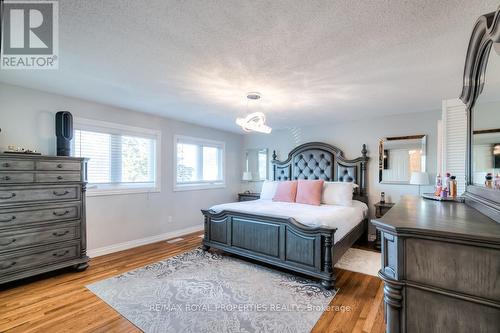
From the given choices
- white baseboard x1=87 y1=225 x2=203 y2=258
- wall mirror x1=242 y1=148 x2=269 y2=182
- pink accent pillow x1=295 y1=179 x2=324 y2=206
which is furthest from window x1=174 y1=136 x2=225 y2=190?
pink accent pillow x1=295 y1=179 x2=324 y2=206

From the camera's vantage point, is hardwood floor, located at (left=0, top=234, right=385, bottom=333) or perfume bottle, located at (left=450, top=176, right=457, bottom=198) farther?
perfume bottle, located at (left=450, top=176, right=457, bottom=198)

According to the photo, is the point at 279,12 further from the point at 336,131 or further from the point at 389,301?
the point at 336,131

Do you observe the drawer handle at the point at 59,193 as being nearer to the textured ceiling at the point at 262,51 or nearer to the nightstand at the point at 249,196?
the textured ceiling at the point at 262,51

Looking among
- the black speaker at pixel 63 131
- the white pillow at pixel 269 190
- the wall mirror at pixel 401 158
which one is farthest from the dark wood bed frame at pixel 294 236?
the black speaker at pixel 63 131

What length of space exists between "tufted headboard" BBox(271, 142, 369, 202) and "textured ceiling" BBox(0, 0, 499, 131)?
1454 mm

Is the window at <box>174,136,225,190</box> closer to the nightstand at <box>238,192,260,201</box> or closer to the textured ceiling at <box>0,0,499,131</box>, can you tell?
the nightstand at <box>238,192,260,201</box>

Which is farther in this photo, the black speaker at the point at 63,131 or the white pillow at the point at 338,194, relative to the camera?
the white pillow at the point at 338,194

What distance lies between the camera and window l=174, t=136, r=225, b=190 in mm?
4965

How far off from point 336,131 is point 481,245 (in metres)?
4.24

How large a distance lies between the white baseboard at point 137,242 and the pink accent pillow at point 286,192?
1969 millimetres

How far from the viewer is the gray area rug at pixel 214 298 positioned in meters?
2.07

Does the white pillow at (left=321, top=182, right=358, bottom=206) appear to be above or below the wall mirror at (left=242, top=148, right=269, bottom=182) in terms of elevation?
below

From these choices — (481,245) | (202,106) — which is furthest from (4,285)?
(481,245)

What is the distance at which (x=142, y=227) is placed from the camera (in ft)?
13.9
